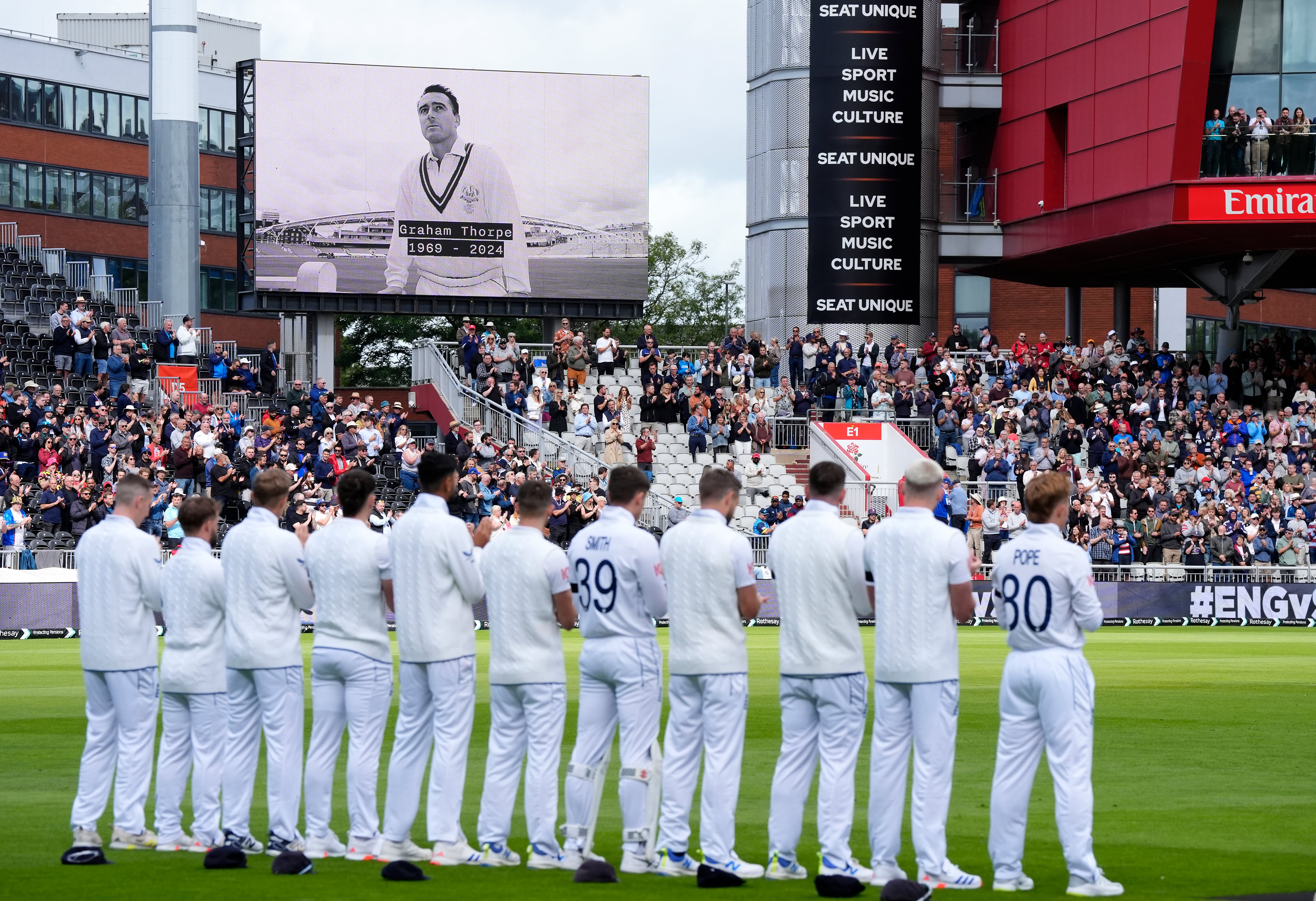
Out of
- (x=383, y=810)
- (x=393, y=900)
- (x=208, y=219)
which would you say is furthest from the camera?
(x=208, y=219)

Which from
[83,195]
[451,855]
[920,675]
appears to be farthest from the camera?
[83,195]

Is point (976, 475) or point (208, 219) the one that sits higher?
point (208, 219)

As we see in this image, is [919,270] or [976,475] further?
[919,270]

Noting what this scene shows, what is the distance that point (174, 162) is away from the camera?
54.0 m

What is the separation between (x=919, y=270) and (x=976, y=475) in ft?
30.9

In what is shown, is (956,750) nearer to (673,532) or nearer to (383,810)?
(383,810)

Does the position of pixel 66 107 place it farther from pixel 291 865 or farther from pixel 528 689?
pixel 291 865

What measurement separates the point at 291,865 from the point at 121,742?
1.68 m

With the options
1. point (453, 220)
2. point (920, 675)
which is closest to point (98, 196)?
point (453, 220)

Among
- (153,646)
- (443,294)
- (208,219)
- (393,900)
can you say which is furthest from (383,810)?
(208,219)

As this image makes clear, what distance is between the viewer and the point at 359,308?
4962cm

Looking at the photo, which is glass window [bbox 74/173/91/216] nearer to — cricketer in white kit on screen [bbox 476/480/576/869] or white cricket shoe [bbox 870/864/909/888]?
cricketer in white kit on screen [bbox 476/480/576/869]

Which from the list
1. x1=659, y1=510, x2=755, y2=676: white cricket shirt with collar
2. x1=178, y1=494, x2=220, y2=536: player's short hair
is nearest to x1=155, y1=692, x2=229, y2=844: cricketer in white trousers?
x1=178, y1=494, x2=220, y2=536: player's short hair

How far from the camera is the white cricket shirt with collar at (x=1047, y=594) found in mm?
9891
